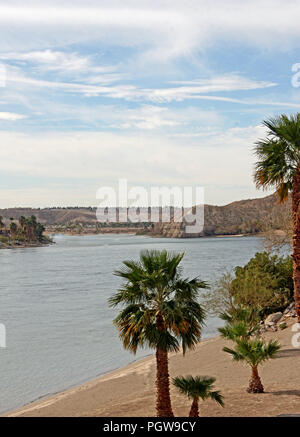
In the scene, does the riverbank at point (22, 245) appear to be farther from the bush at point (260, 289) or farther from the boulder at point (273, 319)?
the boulder at point (273, 319)

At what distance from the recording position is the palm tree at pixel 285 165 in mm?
14203

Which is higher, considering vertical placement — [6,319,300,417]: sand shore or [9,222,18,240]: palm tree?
[9,222,18,240]: palm tree

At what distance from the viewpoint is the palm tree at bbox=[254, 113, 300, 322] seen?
1420cm

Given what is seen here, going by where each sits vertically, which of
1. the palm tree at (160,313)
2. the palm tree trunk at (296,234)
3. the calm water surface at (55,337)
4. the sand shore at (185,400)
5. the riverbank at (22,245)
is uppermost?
the palm tree trunk at (296,234)

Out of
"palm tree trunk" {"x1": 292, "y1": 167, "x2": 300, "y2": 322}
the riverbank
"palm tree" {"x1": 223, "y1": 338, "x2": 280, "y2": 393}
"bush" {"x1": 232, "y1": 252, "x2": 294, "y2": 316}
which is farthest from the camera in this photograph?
the riverbank

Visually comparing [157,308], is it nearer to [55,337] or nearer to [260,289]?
[260,289]

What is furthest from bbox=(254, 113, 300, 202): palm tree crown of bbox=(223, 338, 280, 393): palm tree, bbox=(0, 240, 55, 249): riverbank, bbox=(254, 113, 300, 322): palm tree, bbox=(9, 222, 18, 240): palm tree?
bbox=(9, 222, 18, 240): palm tree

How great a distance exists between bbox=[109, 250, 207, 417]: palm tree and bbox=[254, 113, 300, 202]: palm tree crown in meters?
4.62

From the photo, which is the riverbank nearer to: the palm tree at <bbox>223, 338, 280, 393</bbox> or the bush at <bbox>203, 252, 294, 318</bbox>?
the bush at <bbox>203, 252, 294, 318</bbox>

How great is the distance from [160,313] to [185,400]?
4.25m

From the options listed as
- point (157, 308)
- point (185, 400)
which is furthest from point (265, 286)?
point (157, 308)

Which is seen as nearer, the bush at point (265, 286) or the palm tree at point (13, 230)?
the bush at point (265, 286)

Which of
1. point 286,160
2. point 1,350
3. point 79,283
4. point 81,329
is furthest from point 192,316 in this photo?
point 79,283

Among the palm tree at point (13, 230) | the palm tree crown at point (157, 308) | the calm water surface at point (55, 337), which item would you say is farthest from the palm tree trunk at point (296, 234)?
the palm tree at point (13, 230)
